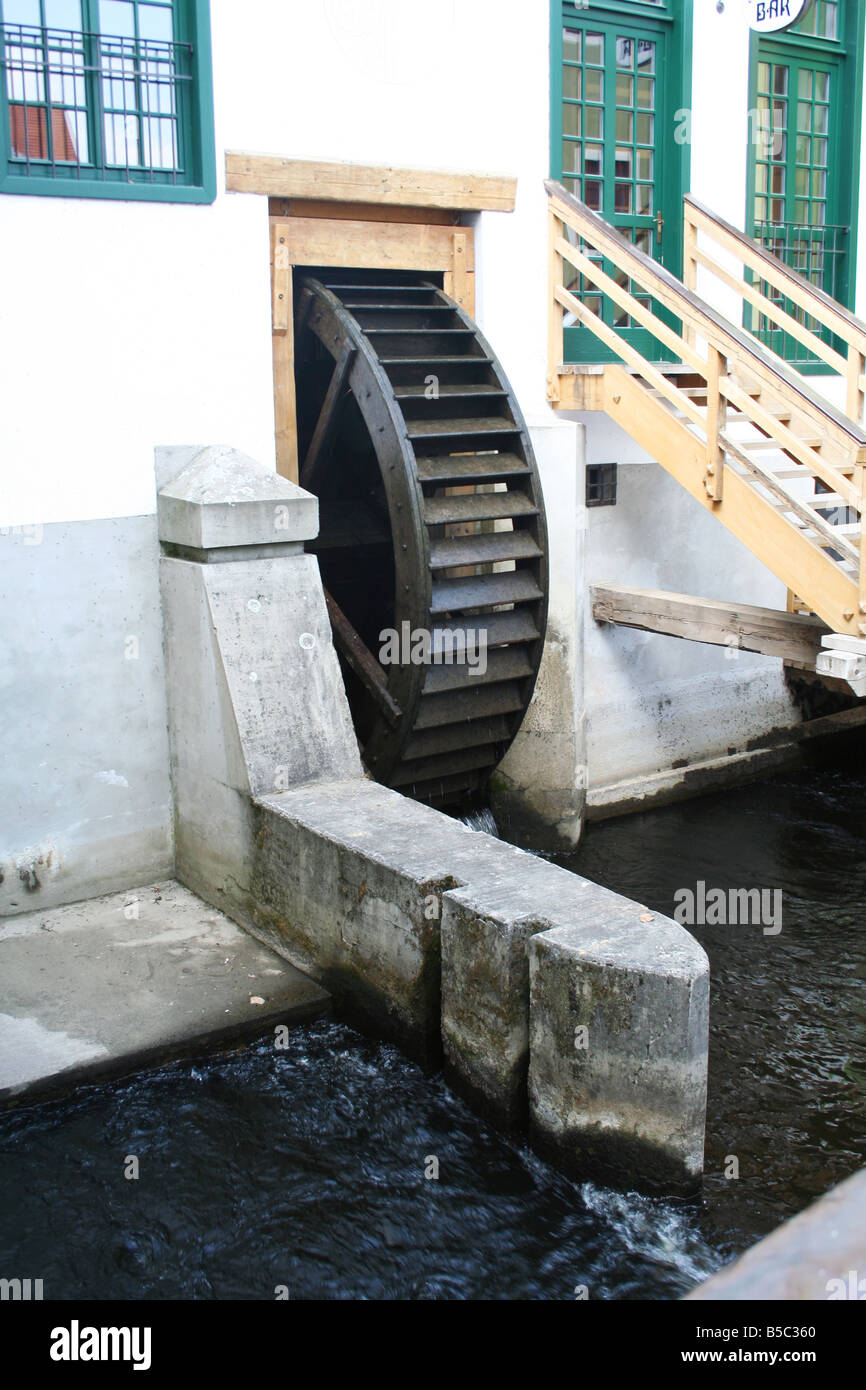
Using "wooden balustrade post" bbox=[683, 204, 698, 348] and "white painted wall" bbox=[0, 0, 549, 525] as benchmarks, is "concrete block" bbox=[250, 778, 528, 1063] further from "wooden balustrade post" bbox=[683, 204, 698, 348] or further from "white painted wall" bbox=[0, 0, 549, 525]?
"wooden balustrade post" bbox=[683, 204, 698, 348]

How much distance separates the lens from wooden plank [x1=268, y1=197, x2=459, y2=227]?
6.40 meters

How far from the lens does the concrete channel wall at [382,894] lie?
3889mm

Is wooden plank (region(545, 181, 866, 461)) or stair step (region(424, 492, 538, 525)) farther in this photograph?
stair step (region(424, 492, 538, 525))

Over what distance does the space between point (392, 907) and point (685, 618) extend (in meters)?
3.22

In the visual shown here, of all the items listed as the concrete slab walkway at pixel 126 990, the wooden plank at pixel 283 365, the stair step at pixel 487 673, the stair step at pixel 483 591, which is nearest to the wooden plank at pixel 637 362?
the stair step at pixel 483 591

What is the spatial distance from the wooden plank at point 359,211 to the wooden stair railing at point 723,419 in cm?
67

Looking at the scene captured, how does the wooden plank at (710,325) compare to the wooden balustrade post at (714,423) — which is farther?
the wooden balustrade post at (714,423)

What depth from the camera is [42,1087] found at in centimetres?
434

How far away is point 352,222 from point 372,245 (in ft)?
0.55

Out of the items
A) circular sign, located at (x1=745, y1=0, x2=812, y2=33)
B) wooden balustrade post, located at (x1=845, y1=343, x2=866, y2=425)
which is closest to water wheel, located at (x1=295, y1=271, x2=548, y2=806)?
wooden balustrade post, located at (x1=845, y1=343, x2=866, y2=425)

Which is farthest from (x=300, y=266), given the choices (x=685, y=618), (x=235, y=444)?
(x=685, y=618)

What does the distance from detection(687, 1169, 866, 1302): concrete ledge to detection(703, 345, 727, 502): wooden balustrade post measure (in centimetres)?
554

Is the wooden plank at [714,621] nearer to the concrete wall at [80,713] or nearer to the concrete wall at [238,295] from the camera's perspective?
the concrete wall at [238,295]
